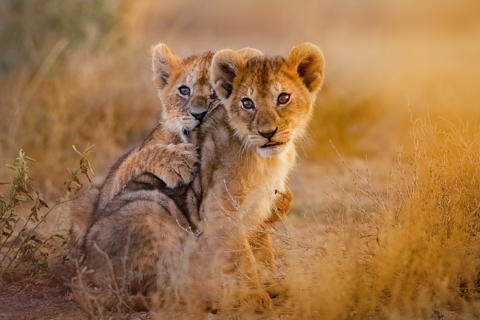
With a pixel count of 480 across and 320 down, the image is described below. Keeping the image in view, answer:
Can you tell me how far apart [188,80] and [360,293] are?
2.69 m

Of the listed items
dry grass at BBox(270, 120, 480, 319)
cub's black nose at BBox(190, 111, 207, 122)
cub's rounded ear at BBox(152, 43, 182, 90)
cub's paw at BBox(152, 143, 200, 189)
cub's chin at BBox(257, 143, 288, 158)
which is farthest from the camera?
cub's rounded ear at BBox(152, 43, 182, 90)

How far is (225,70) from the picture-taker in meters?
4.65

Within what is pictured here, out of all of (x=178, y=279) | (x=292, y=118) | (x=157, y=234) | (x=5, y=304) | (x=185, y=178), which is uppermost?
(x=292, y=118)

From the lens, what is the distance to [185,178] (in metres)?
4.58

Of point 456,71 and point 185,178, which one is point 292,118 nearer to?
point 185,178

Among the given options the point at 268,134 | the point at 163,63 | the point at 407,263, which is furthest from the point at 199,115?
the point at 407,263

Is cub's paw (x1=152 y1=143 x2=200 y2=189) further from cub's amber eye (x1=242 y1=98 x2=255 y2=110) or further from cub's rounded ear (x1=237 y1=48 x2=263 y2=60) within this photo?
cub's rounded ear (x1=237 y1=48 x2=263 y2=60)

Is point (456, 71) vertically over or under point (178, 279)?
over

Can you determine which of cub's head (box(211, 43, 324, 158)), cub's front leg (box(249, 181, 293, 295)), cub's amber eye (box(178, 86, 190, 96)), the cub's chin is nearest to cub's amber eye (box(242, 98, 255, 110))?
cub's head (box(211, 43, 324, 158))

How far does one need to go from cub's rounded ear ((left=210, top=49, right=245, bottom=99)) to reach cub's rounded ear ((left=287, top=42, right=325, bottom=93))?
0.46 m

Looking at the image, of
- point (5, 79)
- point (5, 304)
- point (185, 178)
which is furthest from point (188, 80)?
point (5, 79)

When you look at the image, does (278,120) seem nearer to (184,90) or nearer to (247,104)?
(247,104)

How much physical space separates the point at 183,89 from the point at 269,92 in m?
1.26

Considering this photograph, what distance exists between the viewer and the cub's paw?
4.59 meters
